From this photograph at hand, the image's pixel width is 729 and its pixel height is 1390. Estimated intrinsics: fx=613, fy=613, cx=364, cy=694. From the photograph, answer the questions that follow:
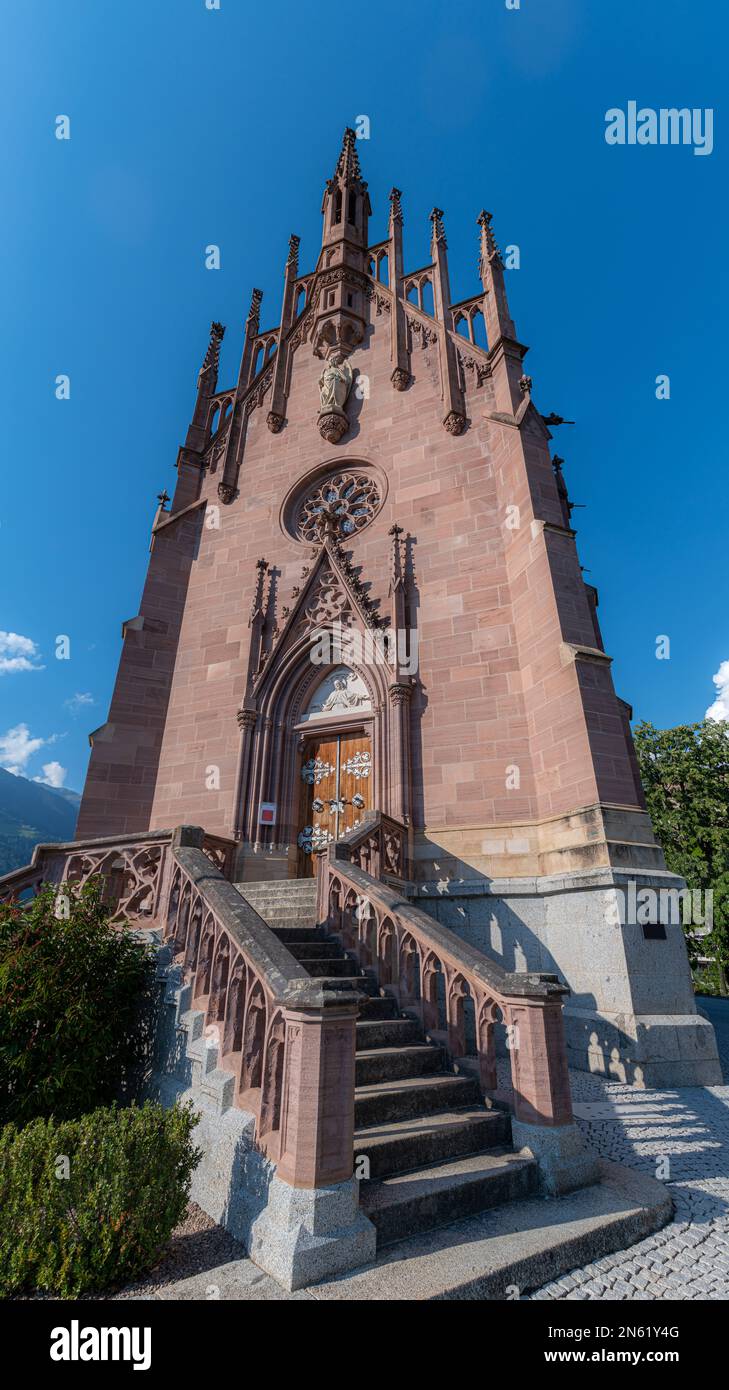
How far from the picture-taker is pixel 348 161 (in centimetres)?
2002

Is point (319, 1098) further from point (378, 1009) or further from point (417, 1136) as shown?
point (378, 1009)

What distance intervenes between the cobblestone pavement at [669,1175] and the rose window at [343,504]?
37.1ft

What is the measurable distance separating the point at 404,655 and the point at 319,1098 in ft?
29.6

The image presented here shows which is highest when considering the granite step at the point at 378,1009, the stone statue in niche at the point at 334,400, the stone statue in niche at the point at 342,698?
the stone statue in niche at the point at 334,400

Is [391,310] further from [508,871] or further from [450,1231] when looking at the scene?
[450,1231]

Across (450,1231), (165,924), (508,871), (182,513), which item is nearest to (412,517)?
(182,513)

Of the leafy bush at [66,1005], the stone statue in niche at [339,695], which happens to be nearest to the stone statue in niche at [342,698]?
the stone statue in niche at [339,695]

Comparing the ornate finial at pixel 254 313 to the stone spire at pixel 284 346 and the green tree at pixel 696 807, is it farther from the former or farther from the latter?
Result: the green tree at pixel 696 807

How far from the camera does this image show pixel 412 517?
1324cm

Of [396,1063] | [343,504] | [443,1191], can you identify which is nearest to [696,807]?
[343,504]

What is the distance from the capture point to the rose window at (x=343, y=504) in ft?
46.4

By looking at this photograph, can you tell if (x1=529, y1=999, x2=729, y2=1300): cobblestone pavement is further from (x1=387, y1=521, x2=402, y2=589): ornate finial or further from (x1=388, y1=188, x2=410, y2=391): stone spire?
(x1=388, y1=188, x2=410, y2=391): stone spire

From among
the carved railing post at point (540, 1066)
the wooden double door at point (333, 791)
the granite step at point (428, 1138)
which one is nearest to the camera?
Result: the granite step at point (428, 1138)

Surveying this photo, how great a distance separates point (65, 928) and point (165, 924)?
1374 millimetres
